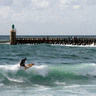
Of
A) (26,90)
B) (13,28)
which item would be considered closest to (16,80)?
(26,90)

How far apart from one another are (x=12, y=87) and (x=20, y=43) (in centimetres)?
5071

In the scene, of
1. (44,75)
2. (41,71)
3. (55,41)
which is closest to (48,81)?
(44,75)

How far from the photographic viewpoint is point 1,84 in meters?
20.8

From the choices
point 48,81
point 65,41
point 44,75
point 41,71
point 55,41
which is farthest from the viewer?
point 55,41

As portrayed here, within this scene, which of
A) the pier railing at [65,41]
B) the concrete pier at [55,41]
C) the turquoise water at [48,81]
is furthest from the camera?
the concrete pier at [55,41]

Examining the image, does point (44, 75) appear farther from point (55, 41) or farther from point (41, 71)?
point (55, 41)

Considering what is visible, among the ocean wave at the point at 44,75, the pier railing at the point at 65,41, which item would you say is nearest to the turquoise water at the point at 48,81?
the ocean wave at the point at 44,75

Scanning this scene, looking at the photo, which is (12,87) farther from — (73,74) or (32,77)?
(73,74)

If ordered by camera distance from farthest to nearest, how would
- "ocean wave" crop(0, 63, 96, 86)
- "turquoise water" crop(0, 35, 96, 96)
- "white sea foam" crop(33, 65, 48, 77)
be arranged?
"white sea foam" crop(33, 65, 48, 77) < "ocean wave" crop(0, 63, 96, 86) < "turquoise water" crop(0, 35, 96, 96)

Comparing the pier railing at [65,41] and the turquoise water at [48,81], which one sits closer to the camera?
the turquoise water at [48,81]

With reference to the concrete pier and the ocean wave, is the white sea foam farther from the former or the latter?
the concrete pier

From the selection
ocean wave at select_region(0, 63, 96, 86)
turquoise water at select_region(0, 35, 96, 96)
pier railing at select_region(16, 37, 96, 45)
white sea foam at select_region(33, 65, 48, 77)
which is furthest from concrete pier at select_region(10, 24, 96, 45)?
white sea foam at select_region(33, 65, 48, 77)

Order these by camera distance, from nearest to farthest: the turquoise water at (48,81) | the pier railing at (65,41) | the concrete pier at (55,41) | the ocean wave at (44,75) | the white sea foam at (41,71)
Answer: the turquoise water at (48,81), the ocean wave at (44,75), the white sea foam at (41,71), the pier railing at (65,41), the concrete pier at (55,41)

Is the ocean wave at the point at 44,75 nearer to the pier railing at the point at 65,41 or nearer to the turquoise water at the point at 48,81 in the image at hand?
the turquoise water at the point at 48,81
